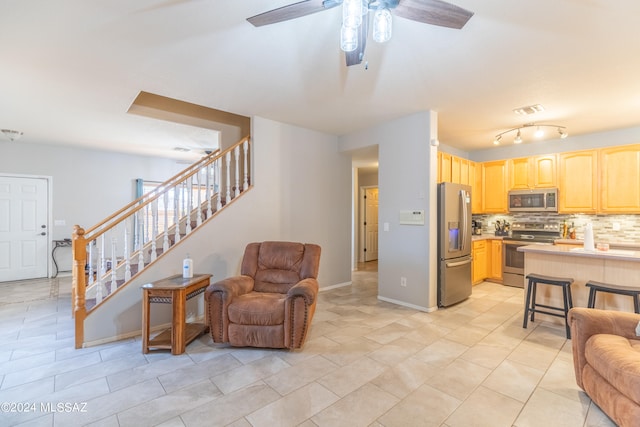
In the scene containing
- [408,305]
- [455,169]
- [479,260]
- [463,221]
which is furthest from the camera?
[479,260]

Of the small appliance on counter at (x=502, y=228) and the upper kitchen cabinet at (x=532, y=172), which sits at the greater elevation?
the upper kitchen cabinet at (x=532, y=172)

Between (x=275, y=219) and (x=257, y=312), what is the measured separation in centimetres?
191

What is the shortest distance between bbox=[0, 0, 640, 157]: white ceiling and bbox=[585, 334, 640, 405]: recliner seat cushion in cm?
220

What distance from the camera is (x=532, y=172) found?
5.31 m

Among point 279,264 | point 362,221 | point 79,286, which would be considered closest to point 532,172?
point 362,221

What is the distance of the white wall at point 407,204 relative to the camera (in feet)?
12.9

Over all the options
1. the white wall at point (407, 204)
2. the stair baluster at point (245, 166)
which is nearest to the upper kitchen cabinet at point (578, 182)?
the white wall at point (407, 204)

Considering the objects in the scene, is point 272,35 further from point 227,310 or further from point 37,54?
point 227,310

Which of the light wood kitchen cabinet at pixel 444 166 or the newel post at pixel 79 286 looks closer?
the newel post at pixel 79 286

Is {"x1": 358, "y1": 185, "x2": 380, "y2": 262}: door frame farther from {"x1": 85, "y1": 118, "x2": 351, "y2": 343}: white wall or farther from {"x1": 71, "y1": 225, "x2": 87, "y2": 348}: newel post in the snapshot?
{"x1": 71, "y1": 225, "x2": 87, "y2": 348}: newel post

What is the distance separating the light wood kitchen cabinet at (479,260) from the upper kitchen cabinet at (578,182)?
4.49ft

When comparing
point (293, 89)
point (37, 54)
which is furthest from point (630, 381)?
point (37, 54)

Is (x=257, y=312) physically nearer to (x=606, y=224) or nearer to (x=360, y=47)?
(x=360, y=47)

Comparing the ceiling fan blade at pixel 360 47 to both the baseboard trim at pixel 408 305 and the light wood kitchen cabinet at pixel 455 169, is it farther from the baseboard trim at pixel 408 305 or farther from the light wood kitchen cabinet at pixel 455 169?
the light wood kitchen cabinet at pixel 455 169
